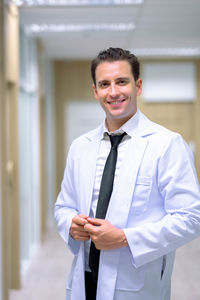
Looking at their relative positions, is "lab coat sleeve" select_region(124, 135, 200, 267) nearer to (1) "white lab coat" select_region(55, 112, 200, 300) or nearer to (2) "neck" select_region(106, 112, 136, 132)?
(1) "white lab coat" select_region(55, 112, 200, 300)

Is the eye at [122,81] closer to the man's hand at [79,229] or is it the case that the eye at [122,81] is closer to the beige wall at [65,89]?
the man's hand at [79,229]

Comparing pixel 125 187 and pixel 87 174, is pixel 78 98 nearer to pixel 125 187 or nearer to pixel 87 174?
pixel 87 174

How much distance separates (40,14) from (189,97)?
294 centimetres

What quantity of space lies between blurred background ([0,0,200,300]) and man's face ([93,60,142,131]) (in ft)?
3.59

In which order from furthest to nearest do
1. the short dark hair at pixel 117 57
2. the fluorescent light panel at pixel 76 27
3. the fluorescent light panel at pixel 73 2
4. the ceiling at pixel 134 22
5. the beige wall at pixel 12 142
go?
the fluorescent light panel at pixel 76 27 < the ceiling at pixel 134 22 < the fluorescent light panel at pixel 73 2 < the beige wall at pixel 12 142 < the short dark hair at pixel 117 57

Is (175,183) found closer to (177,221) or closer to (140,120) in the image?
(177,221)

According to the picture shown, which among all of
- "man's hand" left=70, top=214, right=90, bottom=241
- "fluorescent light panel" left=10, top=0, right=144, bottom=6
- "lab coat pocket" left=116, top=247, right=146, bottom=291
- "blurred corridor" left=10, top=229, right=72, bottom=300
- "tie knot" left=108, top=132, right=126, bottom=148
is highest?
"fluorescent light panel" left=10, top=0, right=144, bottom=6

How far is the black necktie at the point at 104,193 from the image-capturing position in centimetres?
146

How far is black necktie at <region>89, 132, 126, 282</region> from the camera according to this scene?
1.46m

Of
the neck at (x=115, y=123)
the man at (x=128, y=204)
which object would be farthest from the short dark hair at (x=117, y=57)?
the neck at (x=115, y=123)

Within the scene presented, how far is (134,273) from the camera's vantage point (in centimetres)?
143

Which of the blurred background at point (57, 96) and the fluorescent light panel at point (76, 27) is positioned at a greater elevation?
the fluorescent light panel at point (76, 27)

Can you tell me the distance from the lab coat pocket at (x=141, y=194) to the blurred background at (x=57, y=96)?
1099 millimetres

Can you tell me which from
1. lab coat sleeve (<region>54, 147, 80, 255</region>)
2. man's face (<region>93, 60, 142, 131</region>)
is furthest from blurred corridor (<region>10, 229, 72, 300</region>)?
man's face (<region>93, 60, 142, 131</region>)
